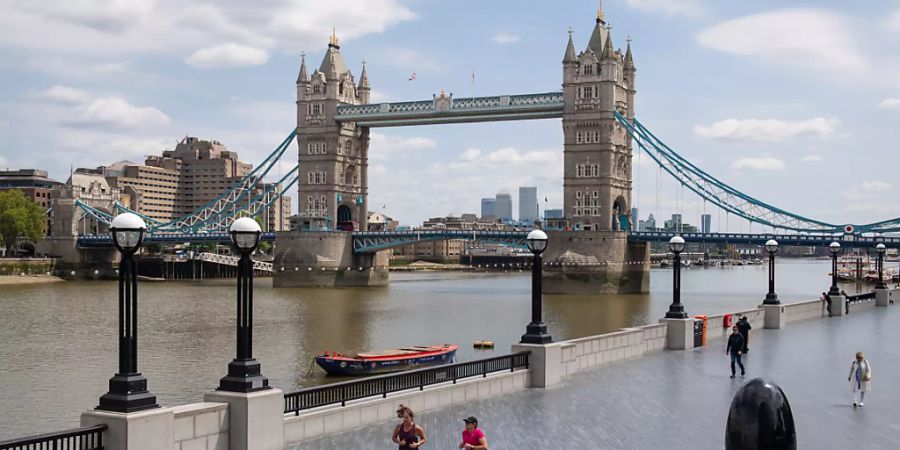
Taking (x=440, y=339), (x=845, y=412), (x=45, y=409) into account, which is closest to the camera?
(x=845, y=412)

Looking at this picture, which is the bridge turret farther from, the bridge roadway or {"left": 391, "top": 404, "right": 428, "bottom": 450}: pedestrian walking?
{"left": 391, "top": 404, "right": 428, "bottom": 450}: pedestrian walking

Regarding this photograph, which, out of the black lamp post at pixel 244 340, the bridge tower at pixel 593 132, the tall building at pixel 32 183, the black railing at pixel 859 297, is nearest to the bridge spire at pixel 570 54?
the bridge tower at pixel 593 132

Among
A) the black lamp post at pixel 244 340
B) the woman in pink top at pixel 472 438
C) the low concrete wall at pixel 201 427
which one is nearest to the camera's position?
the woman in pink top at pixel 472 438

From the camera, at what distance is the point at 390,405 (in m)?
17.0

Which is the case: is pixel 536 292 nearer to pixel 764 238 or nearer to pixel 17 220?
pixel 764 238

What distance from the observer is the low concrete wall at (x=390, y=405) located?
15.4 meters

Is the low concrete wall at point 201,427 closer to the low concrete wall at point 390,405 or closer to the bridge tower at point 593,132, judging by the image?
the low concrete wall at point 390,405

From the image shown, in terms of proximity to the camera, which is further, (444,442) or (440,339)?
(440,339)

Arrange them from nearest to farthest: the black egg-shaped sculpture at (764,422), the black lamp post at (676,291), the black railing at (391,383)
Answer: the black egg-shaped sculpture at (764,422) → the black railing at (391,383) → the black lamp post at (676,291)

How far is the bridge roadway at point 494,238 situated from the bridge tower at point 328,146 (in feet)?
18.8

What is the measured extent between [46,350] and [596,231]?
53.1 meters

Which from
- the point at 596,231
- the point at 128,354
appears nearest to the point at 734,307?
the point at 596,231

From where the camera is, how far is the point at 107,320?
2162 inches

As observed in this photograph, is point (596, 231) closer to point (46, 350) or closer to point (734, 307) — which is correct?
point (734, 307)
